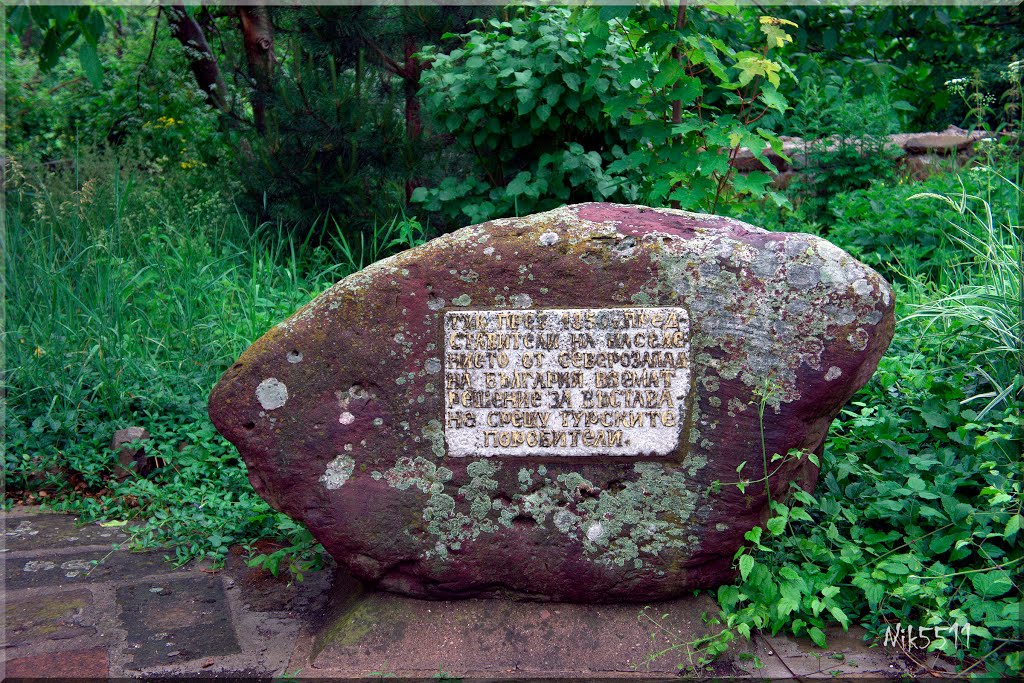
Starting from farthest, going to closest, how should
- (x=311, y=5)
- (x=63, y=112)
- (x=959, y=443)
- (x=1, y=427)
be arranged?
(x=63, y=112) < (x=311, y=5) < (x=1, y=427) < (x=959, y=443)

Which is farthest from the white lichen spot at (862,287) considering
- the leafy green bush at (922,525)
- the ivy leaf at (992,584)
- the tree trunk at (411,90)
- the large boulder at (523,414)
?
the tree trunk at (411,90)

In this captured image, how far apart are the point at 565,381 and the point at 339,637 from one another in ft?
3.49

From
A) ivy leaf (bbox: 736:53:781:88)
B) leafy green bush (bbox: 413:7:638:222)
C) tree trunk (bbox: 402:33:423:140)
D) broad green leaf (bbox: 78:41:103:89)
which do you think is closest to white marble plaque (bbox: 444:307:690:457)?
broad green leaf (bbox: 78:41:103:89)

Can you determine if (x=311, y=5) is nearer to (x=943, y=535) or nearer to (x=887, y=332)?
(x=887, y=332)

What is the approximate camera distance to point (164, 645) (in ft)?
8.93

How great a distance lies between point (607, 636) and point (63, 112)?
345 inches

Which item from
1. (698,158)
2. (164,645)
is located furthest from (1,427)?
(698,158)

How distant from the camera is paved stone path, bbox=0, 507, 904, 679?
8.32 ft

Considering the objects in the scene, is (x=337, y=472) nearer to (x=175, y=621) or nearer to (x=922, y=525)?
(x=175, y=621)

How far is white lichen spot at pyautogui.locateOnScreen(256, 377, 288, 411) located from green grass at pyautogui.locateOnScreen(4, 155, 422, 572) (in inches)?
27.4

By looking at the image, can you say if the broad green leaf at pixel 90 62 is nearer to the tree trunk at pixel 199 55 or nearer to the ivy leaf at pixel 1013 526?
the ivy leaf at pixel 1013 526

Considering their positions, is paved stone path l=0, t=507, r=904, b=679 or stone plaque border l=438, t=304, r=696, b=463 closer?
paved stone path l=0, t=507, r=904, b=679

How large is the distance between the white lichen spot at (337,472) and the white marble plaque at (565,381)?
328 mm

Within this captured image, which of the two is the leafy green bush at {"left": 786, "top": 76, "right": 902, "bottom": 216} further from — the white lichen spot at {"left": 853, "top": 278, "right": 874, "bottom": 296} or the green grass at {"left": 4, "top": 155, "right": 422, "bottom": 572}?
the white lichen spot at {"left": 853, "top": 278, "right": 874, "bottom": 296}
